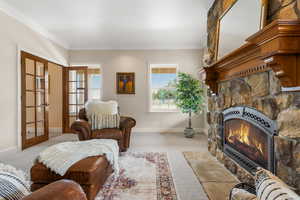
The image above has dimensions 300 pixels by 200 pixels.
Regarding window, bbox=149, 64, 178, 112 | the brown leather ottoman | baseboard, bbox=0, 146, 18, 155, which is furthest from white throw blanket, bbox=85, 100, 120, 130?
window, bbox=149, 64, 178, 112

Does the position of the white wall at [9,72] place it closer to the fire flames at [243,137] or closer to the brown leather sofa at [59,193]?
the brown leather sofa at [59,193]

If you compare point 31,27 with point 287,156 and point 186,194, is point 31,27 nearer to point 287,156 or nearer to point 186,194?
point 186,194

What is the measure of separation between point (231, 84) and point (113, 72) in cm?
401

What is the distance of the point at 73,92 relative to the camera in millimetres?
5652

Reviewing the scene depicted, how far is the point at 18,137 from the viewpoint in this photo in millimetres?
3637

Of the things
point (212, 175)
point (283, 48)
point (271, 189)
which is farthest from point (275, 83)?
point (212, 175)

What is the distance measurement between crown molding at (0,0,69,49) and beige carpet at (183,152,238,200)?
4.18m

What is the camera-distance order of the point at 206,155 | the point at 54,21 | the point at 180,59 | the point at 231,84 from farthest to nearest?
the point at 180,59 → the point at 54,21 → the point at 206,155 → the point at 231,84

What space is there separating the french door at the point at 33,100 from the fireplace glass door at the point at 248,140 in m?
3.93

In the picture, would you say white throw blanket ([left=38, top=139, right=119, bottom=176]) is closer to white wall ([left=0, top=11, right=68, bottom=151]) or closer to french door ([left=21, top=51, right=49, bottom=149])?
white wall ([left=0, top=11, right=68, bottom=151])

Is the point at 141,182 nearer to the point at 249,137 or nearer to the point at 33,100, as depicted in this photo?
the point at 249,137

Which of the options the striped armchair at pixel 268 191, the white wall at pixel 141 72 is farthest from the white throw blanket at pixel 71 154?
the white wall at pixel 141 72

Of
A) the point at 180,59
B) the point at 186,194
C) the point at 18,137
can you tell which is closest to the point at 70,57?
the point at 18,137

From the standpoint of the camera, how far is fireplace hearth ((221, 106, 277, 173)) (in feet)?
5.49
